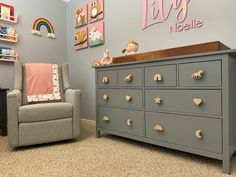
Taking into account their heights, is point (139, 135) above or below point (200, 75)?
below

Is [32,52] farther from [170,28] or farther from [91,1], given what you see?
[170,28]

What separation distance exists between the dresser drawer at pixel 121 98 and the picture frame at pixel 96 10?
121cm

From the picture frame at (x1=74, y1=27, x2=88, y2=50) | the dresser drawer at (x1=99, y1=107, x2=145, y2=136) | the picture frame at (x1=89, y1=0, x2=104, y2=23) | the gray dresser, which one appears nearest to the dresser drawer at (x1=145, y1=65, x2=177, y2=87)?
the gray dresser

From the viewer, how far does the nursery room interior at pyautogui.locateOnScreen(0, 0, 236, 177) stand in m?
1.36

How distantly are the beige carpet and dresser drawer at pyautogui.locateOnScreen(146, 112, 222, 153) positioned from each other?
0.50 feet

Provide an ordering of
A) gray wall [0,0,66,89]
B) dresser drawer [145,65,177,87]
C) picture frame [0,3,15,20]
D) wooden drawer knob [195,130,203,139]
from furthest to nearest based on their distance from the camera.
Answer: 1. gray wall [0,0,66,89]
2. picture frame [0,3,15,20]
3. dresser drawer [145,65,177,87]
4. wooden drawer knob [195,130,203,139]

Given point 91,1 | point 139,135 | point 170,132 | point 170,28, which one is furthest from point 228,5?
point 91,1

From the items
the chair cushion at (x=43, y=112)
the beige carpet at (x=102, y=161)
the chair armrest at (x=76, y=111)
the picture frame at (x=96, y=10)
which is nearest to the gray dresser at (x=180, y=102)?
the beige carpet at (x=102, y=161)

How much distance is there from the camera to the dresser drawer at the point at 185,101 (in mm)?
1356

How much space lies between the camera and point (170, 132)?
5.24 ft

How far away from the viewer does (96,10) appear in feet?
9.32

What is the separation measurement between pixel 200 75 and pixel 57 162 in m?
1.26

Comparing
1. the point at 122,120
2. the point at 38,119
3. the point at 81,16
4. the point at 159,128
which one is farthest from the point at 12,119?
the point at 81,16

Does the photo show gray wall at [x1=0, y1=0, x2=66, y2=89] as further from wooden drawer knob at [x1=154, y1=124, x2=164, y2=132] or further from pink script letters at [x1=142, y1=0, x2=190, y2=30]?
wooden drawer knob at [x1=154, y1=124, x2=164, y2=132]
